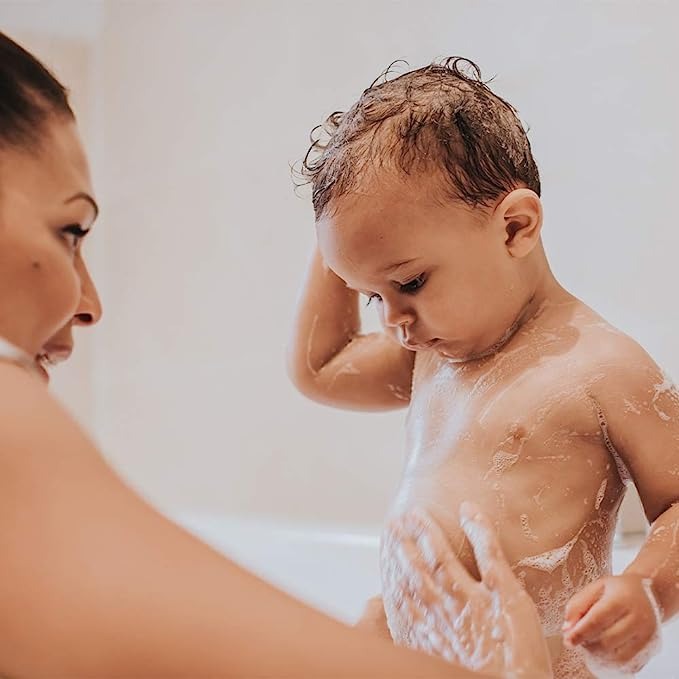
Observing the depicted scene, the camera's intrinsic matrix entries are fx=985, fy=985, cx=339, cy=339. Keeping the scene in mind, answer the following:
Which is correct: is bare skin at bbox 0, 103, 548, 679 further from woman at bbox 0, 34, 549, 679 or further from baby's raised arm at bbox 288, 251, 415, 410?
baby's raised arm at bbox 288, 251, 415, 410

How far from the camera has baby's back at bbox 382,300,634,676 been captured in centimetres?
83

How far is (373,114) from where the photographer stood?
862mm

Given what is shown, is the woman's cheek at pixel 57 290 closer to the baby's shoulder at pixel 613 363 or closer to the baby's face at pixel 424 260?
the baby's face at pixel 424 260

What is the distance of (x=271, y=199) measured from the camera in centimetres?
172

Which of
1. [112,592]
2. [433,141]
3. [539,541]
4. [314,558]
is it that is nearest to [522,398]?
[539,541]

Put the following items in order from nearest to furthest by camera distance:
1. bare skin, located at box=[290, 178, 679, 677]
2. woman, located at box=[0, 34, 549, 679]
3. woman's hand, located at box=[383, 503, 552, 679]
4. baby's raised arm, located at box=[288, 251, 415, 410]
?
woman, located at box=[0, 34, 549, 679], woman's hand, located at box=[383, 503, 552, 679], bare skin, located at box=[290, 178, 679, 677], baby's raised arm, located at box=[288, 251, 415, 410]

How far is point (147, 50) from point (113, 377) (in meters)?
0.65

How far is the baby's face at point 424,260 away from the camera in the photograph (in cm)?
83

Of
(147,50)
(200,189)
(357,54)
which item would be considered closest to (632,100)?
(357,54)

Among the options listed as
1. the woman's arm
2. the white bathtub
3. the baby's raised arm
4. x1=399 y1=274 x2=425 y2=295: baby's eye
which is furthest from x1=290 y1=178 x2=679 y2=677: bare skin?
the white bathtub

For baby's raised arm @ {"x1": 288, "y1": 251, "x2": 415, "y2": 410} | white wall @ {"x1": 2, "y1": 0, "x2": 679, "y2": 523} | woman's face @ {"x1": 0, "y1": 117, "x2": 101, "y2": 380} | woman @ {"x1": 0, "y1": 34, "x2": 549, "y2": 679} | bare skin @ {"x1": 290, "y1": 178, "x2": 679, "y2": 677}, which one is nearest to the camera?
woman @ {"x1": 0, "y1": 34, "x2": 549, "y2": 679}

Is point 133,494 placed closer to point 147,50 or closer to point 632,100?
point 632,100

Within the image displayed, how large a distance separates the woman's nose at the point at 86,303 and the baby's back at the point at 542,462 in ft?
1.24

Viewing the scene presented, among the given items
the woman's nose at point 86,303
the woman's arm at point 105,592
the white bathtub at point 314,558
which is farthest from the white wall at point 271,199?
the woman's arm at point 105,592
